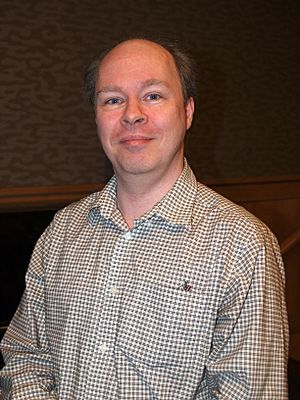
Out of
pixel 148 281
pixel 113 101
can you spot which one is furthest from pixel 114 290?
pixel 113 101

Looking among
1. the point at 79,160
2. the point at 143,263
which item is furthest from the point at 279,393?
the point at 79,160

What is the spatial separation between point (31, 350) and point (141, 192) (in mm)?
554

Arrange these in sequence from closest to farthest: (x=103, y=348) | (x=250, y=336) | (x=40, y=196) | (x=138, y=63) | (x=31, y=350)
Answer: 1. (x=250, y=336)
2. (x=103, y=348)
3. (x=138, y=63)
4. (x=31, y=350)
5. (x=40, y=196)

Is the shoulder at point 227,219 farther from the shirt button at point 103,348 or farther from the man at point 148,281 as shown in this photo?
the shirt button at point 103,348

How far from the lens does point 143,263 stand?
58.3 inches

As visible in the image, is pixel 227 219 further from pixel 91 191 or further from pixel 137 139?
pixel 91 191

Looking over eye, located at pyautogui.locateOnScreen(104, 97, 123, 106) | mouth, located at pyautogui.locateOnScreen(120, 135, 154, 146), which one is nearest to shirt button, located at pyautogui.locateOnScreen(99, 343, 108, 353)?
mouth, located at pyautogui.locateOnScreen(120, 135, 154, 146)

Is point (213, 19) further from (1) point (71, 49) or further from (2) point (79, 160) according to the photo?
(2) point (79, 160)

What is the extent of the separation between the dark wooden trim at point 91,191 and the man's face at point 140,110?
1.63m

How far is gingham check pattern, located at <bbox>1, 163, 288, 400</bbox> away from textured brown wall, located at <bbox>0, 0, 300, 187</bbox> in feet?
5.49

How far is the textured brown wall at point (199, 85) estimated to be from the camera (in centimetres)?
310

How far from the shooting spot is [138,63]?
1557mm

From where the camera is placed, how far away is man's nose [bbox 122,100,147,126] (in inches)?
59.6

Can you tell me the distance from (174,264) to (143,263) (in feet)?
0.28
